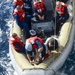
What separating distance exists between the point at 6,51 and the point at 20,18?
1.80 m

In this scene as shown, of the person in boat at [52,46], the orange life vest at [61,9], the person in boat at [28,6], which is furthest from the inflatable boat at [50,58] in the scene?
the person in boat at [28,6]

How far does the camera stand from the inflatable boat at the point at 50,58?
12367mm

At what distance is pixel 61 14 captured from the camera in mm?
14617

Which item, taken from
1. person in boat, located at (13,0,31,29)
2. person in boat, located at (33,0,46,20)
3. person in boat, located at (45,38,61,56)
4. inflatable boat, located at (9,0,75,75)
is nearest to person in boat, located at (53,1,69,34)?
inflatable boat, located at (9,0,75,75)

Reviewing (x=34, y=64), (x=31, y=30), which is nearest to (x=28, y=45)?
(x=34, y=64)

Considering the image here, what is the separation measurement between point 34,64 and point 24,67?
1.24ft

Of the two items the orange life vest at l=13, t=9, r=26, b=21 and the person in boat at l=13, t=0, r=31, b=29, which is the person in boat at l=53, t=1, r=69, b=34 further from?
the orange life vest at l=13, t=9, r=26, b=21

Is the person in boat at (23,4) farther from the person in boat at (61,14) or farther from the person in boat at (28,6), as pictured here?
the person in boat at (61,14)

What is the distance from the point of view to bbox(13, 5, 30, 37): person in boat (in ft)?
45.8

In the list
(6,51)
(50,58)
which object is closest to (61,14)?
(50,58)

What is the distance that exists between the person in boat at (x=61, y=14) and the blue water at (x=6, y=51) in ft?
4.14

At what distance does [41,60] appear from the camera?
1277 centimetres

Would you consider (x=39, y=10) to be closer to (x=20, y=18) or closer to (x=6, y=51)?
(x=20, y=18)

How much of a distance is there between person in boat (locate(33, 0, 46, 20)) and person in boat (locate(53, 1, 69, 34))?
1.79 feet
